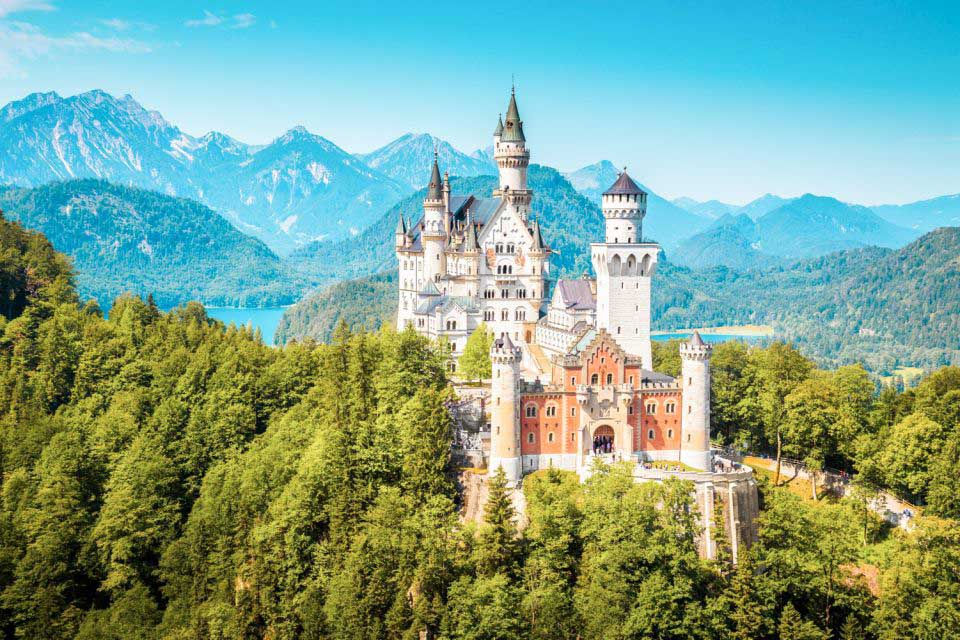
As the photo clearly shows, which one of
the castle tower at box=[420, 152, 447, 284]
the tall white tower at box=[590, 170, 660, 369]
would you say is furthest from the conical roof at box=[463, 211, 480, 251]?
the tall white tower at box=[590, 170, 660, 369]

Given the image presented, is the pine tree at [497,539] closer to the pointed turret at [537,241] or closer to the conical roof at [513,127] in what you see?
A: the pointed turret at [537,241]

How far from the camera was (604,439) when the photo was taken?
224 feet

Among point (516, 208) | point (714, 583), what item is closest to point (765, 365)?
point (714, 583)

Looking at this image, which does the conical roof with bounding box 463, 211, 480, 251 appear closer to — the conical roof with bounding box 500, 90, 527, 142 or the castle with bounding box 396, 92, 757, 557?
the castle with bounding box 396, 92, 757, 557

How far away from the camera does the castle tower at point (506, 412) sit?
64625 mm

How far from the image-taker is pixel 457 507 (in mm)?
65062

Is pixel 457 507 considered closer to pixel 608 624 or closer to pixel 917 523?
pixel 608 624

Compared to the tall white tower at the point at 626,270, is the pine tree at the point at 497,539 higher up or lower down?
lower down

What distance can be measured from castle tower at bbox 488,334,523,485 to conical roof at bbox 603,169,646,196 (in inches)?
710

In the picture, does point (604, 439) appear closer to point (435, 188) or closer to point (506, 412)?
point (506, 412)

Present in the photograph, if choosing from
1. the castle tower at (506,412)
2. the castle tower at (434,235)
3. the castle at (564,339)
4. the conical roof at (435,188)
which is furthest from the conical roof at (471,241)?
the castle tower at (506,412)

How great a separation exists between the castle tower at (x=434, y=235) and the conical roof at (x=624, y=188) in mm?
30183

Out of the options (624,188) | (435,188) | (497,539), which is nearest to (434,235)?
(435,188)

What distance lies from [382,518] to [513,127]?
185 feet
